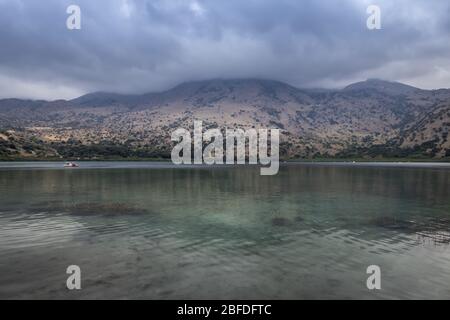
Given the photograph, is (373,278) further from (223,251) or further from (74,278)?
(74,278)

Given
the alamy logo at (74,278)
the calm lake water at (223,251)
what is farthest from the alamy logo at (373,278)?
the alamy logo at (74,278)

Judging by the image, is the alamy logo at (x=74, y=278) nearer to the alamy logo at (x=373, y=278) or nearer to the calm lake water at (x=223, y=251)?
the calm lake water at (x=223, y=251)

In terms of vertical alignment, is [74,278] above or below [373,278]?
above

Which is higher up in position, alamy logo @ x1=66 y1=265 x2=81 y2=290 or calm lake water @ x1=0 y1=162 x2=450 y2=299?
alamy logo @ x1=66 y1=265 x2=81 y2=290

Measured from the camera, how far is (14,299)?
46.5ft

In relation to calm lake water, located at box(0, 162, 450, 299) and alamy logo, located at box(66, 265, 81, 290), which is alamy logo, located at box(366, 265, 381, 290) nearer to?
calm lake water, located at box(0, 162, 450, 299)

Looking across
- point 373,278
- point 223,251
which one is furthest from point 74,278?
point 373,278

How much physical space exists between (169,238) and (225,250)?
5207 millimetres

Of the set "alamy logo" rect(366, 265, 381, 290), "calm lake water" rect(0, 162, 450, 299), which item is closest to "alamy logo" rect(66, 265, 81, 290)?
"calm lake water" rect(0, 162, 450, 299)

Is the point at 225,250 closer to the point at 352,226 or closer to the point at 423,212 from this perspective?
the point at 352,226

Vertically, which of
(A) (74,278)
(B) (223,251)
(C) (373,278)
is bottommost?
(B) (223,251)

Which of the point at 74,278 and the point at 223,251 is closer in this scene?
the point at 74,278
